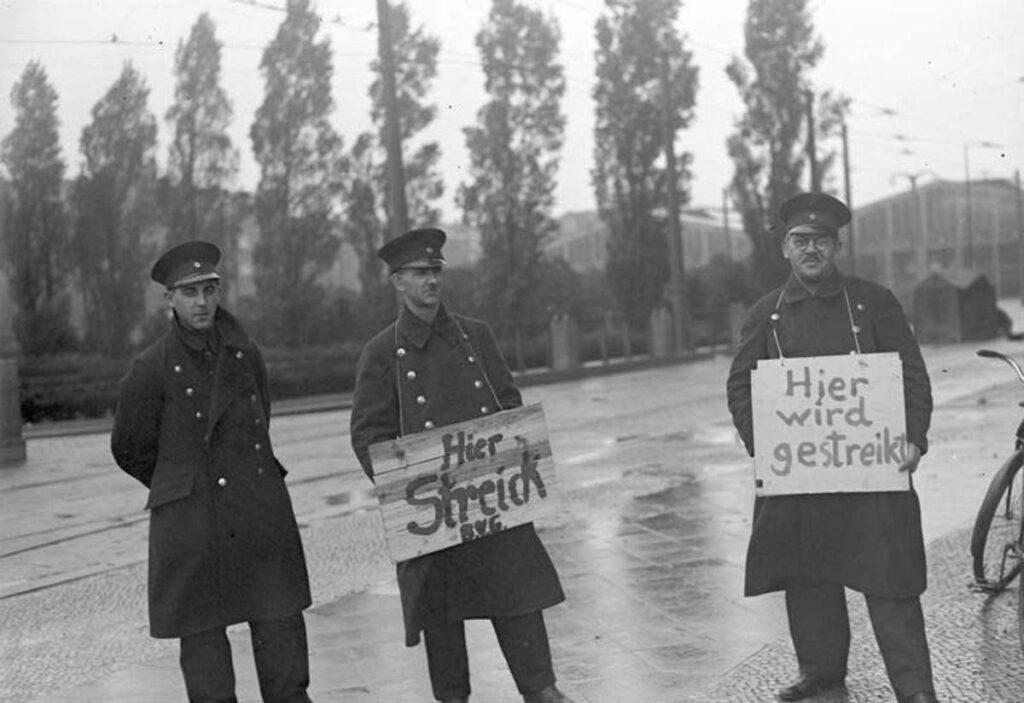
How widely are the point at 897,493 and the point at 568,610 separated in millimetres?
2271

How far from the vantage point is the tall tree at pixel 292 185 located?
110 ft

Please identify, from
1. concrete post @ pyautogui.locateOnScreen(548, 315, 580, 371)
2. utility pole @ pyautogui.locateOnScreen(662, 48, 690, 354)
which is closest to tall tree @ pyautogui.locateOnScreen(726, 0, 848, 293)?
utility pole @ pyautogui.locateOnScreen(662, 48, 690, 354)

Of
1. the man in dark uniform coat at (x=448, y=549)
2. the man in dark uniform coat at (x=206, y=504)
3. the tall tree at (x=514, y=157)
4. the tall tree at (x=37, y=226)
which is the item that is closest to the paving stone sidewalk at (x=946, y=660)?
the man in dark uniform coat at (x=448, y=549)

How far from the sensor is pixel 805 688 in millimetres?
5250

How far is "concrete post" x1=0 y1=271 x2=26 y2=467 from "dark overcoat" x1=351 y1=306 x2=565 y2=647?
1282cm

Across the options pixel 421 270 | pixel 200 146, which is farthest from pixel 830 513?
pixel 200 146

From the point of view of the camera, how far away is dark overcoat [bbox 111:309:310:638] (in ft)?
15.9

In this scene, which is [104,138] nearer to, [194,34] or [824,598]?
[194,34]

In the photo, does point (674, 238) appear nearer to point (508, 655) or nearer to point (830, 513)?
point (830, 513)

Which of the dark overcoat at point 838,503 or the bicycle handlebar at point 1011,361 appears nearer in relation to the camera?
the dark overcoat at point 838,503

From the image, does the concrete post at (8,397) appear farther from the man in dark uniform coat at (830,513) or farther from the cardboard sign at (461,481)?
the man in dark uniform coat at (830,513)

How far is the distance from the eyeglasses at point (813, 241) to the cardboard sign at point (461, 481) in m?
1.02

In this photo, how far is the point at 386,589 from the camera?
776 cm

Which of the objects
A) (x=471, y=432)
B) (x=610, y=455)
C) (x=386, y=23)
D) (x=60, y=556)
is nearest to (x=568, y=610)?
(x=471, y=432)
